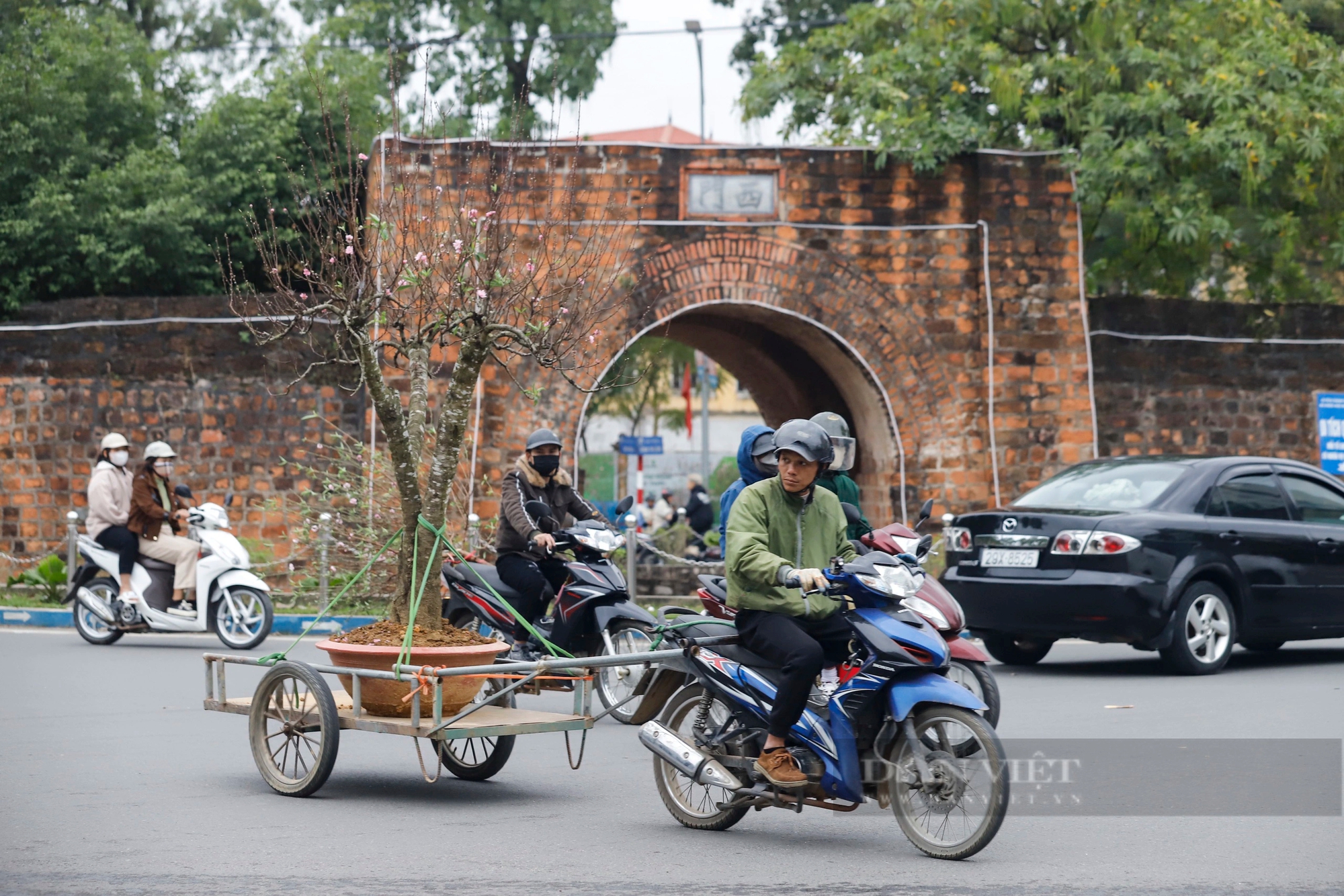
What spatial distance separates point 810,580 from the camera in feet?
18.5

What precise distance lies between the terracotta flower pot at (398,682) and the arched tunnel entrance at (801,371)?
35.4ft

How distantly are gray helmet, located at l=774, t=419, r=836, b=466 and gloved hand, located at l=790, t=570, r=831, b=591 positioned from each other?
467 millimetres

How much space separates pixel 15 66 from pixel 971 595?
16.9 metres

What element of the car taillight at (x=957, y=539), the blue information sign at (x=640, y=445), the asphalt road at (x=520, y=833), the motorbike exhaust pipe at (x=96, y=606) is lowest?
the asphalt road at (x=520, y=833)

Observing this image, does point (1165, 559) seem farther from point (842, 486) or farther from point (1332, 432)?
point (1332, 432)

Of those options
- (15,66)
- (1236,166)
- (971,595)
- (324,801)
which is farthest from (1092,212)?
(324,801)

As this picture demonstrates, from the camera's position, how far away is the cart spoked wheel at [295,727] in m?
6.61

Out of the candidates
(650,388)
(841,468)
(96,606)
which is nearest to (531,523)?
(841,468)

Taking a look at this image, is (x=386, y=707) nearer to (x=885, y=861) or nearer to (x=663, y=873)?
(x=663, y=873)

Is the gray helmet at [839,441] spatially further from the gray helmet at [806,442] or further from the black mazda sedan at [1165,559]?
the black mazda sedan at [1165,559]

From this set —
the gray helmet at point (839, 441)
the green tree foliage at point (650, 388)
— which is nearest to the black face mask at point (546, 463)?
the gray helmet at point (839, 441)

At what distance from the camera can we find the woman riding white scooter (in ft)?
43.9

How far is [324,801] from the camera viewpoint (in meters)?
6.76

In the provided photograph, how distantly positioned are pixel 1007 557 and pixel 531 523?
3.42 m
